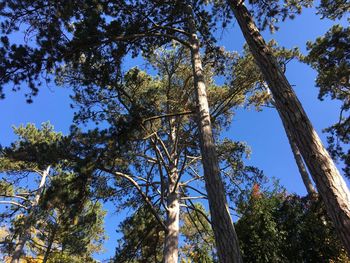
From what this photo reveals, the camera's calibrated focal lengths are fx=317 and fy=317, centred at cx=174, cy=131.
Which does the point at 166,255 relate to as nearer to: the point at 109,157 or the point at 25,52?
the point at 109,157

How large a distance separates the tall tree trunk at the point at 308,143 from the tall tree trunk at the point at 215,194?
129cm

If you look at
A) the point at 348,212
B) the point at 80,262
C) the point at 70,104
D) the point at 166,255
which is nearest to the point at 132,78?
the point at 70,104

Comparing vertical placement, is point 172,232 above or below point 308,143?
above

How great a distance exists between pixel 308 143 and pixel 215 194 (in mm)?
1542

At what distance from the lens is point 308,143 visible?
374 centimetres

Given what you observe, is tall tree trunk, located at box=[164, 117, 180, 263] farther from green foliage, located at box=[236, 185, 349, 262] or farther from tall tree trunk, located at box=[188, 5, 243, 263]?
tall tree trunk, located at box=[188, 5, 243, 263]

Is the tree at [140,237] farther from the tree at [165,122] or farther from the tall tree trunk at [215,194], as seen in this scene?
the tall tree trunk at [215,194]

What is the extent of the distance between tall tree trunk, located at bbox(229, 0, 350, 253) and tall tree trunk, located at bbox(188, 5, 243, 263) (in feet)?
4.22

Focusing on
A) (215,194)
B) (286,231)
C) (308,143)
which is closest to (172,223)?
(286,231)

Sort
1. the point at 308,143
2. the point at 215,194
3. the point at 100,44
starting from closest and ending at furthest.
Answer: the point at 308,143, the point at 215,194, the point at 100,44

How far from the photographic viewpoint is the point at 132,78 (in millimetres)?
8281

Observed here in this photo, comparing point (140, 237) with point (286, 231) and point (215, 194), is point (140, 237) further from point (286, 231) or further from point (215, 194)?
point (215, 194)

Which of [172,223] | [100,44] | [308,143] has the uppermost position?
[100,44]

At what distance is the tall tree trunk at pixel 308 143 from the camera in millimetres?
3174
